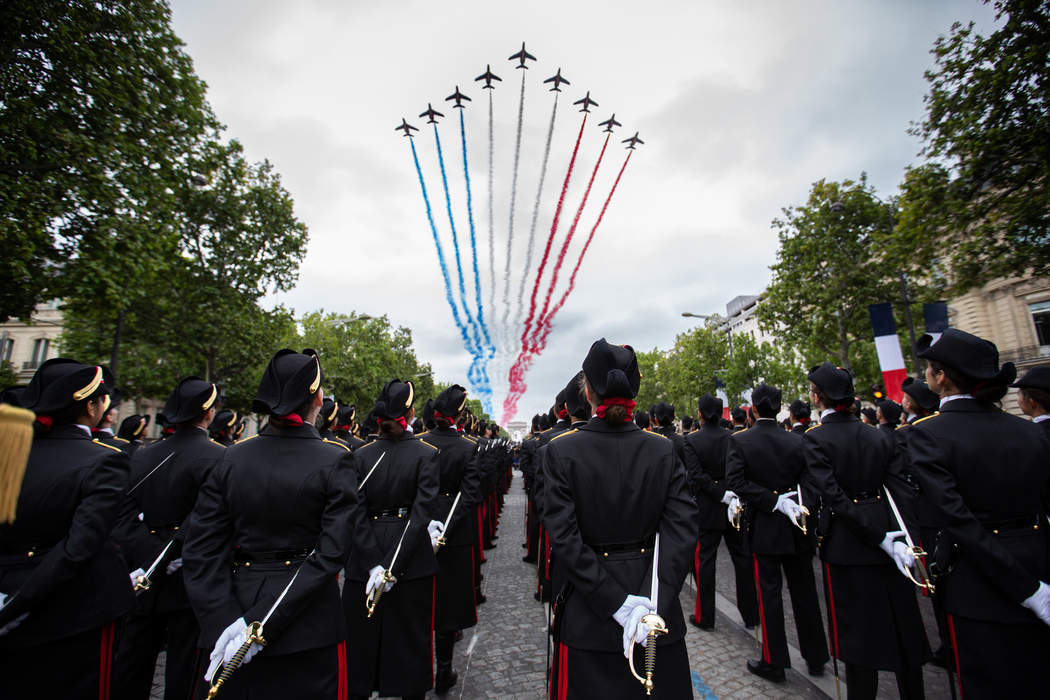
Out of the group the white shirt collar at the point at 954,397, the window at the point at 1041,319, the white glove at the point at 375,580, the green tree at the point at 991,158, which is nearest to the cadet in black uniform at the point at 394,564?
the white glove at the point at 375,580

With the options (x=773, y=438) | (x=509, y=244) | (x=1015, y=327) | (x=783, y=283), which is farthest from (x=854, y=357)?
(x=773, y=438)

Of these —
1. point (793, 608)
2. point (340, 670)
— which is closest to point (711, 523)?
point (793, 608)

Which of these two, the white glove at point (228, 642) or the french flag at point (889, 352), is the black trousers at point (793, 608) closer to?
the white glove at point (228, 642)

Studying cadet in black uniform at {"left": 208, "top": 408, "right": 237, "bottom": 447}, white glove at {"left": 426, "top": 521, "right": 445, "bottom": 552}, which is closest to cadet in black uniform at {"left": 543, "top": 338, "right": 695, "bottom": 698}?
white glove at {"left": 426, "top": 521, "right": 445, "bottom": 552}

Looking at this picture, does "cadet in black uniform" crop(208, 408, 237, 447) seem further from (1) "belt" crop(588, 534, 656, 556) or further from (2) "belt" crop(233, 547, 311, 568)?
(1) "belt" crop(588, 534, 656, 556)

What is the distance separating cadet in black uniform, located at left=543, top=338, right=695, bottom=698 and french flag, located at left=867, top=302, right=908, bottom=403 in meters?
15.1

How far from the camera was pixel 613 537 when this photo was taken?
3031mm

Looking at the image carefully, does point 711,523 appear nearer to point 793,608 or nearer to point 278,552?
point 793,608

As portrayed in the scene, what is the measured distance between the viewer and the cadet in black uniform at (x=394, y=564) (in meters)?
4.28

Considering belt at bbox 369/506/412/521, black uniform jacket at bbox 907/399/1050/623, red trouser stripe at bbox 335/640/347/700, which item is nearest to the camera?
red trouser stripe at bbox 335/640/347/700

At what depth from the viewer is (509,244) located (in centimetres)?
3123

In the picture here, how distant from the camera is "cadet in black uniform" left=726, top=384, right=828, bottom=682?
501cm

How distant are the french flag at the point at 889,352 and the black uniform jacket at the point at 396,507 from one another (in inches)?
600

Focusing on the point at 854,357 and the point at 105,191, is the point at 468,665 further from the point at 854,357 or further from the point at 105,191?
the point at 854,357
